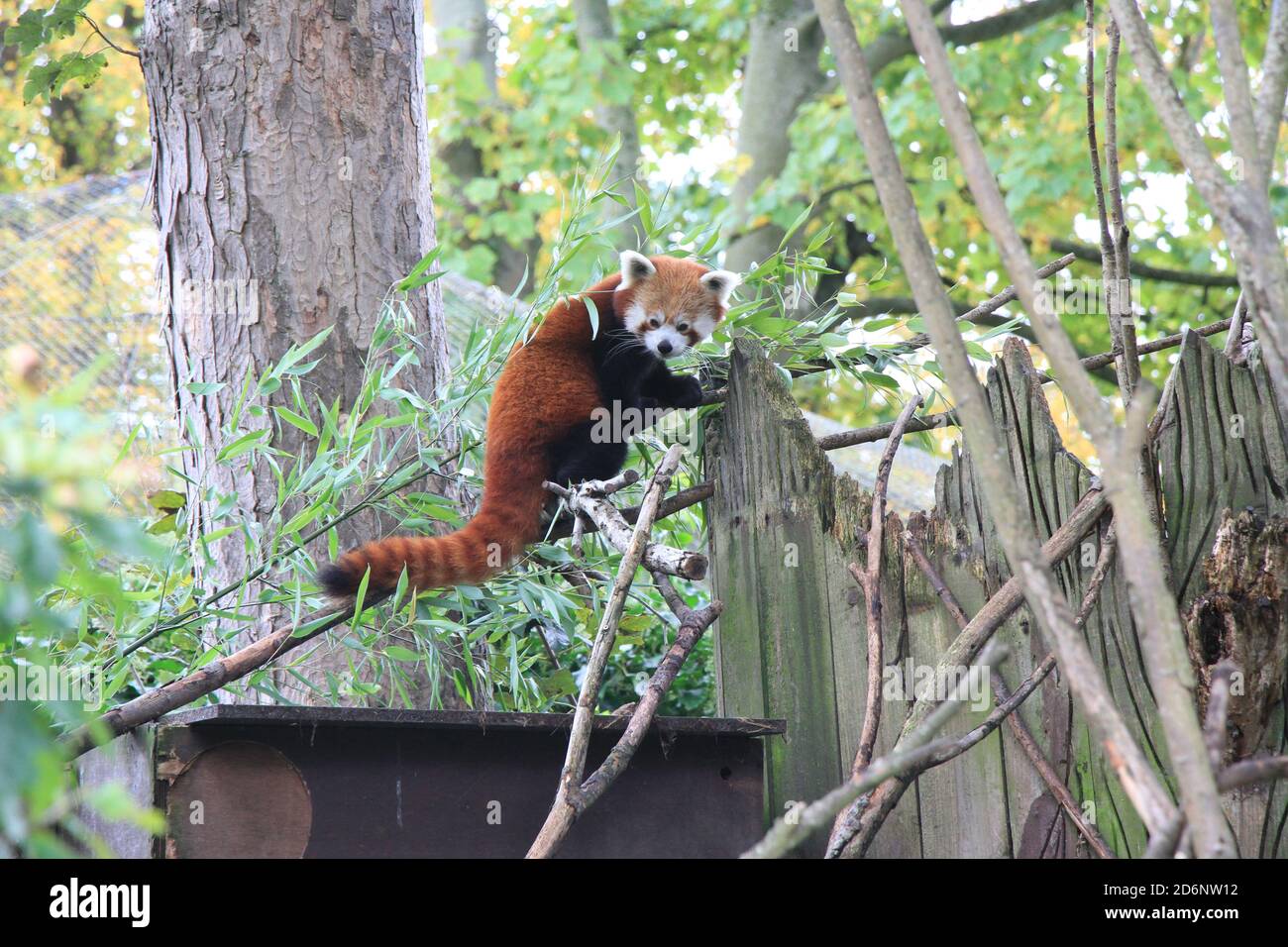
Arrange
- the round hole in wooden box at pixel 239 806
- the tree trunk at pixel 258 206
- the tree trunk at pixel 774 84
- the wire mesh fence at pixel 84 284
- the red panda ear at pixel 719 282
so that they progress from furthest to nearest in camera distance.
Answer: the tree trunk at pixel 774 84 → the wire mesh fence at pixel 84 284 → the red panda ear at pixel 719 282 → the tree trunk at pixel 258 206 → the round hole in wooden box at pixel 239 806

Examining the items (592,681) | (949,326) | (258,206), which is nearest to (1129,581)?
(949,326)

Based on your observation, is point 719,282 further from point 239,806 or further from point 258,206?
point 239,806

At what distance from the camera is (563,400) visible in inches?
135

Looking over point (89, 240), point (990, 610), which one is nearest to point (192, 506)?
point (990, 610)

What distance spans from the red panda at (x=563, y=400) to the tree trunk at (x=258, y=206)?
38cm

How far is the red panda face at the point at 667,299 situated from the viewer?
4.12 m

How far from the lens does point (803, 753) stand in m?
2.49

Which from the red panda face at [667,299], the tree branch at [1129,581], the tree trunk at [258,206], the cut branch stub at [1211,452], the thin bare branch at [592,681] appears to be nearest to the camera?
the tree branch at [1129,581]

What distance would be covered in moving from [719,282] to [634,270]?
0.34 meters

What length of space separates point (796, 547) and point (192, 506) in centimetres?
160

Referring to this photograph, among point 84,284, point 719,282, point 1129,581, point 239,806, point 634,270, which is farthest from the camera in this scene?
point 84,284

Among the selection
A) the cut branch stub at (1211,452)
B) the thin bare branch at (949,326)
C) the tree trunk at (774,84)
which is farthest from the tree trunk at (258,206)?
the tree trunk at (774,84)

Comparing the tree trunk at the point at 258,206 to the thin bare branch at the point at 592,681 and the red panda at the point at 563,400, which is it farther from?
the thin bare branch at the point at 592,681
